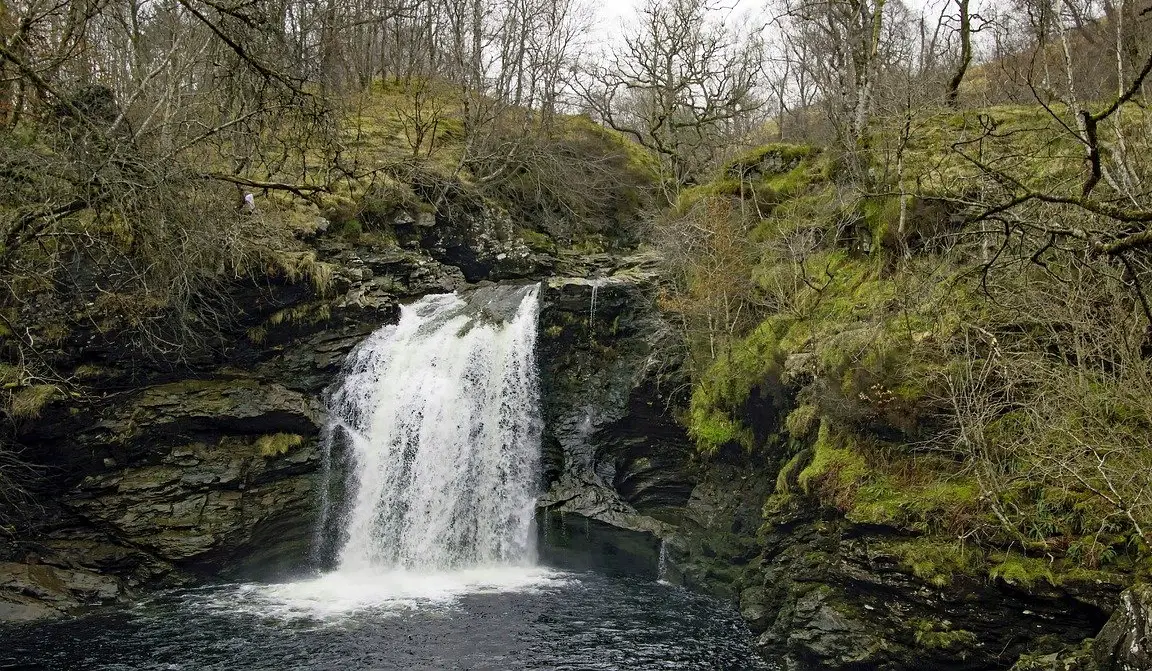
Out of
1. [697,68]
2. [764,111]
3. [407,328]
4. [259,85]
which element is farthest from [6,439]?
[764,111]

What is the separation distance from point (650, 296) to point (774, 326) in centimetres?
384

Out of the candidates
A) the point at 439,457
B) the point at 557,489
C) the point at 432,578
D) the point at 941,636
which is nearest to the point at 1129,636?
the point at 941,636

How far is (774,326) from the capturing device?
1198cm

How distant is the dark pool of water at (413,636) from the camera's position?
8484 mm

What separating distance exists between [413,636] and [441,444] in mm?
4525

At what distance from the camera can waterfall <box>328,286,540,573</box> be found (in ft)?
41.8

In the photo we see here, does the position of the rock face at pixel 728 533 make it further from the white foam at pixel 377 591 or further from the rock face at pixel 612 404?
the white foam at pixel 377 591

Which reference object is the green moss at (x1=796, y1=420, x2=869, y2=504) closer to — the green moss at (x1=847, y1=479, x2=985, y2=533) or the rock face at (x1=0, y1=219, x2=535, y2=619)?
the green moss at (x1=847, y1=479, x2=985, y2=533)

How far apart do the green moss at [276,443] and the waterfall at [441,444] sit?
0.66 metres

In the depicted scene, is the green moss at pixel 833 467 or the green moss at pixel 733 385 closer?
the green moss at pixel 833 467

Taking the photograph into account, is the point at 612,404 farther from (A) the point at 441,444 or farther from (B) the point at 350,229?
(B) the point at 350,229

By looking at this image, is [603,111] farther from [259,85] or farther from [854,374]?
[259,85]

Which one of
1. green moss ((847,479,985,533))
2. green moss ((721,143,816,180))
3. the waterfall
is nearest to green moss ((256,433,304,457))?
the waterfall

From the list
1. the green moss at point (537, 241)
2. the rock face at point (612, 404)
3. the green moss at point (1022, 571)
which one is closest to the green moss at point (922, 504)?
the green moss at point (1022, 571)
